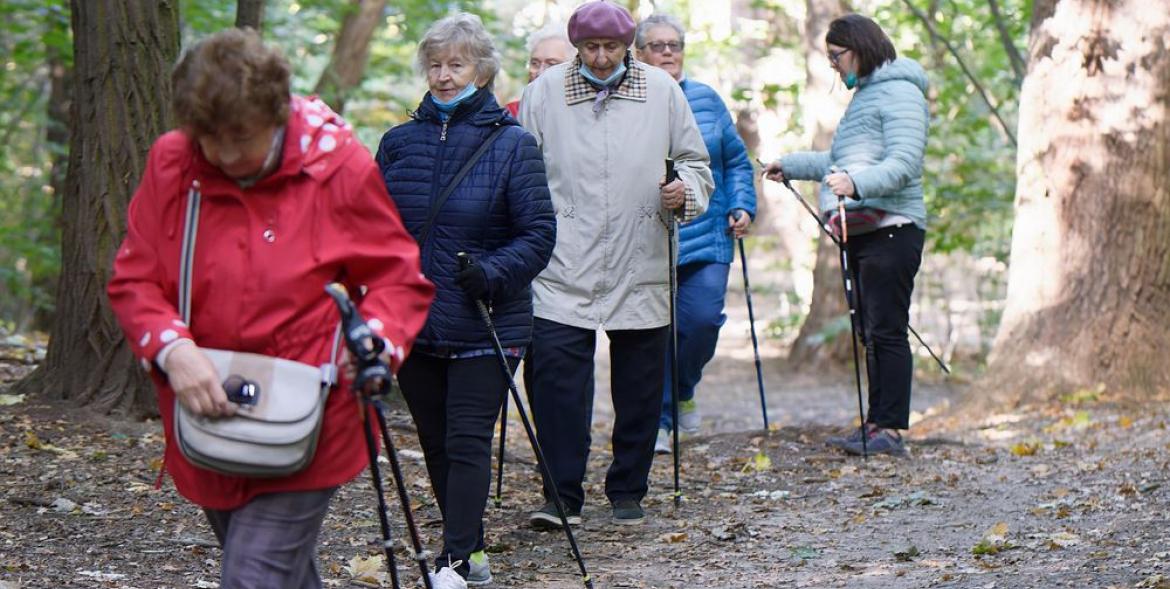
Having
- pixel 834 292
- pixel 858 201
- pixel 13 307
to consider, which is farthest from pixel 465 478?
pixel 13 307

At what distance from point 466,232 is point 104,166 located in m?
2.79

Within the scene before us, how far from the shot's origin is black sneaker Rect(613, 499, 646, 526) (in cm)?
638

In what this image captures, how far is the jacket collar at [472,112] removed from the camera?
4969 millimetres

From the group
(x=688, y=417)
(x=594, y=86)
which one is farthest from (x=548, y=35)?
(x=688, y=417)

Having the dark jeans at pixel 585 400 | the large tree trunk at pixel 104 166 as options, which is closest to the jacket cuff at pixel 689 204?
the dark jeans at pixel 585 400

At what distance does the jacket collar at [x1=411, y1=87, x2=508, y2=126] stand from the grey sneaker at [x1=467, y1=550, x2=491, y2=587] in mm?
1460

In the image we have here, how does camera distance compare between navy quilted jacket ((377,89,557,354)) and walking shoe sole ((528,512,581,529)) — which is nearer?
navy quilted jacket ((377,89,557,354))

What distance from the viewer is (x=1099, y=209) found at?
9148 millimetres

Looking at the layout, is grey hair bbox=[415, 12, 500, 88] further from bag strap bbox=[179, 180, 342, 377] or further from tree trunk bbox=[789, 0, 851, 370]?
tree trunk bbox=[789, 0, 851, 370]

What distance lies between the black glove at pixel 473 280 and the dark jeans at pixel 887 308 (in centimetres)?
341

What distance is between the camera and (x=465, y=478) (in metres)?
4.88

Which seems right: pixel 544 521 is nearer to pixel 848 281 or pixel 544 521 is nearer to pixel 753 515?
pixel 753 515

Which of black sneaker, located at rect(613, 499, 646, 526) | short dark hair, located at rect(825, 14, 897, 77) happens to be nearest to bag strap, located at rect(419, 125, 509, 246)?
black sneaker, located at rect(613, 499, 646, 526)

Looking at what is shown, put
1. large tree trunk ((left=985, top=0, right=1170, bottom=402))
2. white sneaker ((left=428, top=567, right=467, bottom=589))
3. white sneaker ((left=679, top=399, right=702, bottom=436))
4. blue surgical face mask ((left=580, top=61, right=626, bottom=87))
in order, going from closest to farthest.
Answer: white sneaker ((left=428, top=567, right=467, bottom=589)), blue surgical face mask ((left=580, top=61, right=626, bottom=87)), white sneaker ((left=679, top=399, right=702, bottom=436)), large tree trunk ((left=985, top=0, right=1170, bottom=402))
